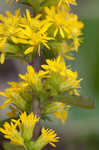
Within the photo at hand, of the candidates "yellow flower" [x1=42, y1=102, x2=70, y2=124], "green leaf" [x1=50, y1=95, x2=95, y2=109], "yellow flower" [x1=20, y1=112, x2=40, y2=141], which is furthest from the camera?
"yellow flower" [x1=42, y1=102, x2=70, y2=124]

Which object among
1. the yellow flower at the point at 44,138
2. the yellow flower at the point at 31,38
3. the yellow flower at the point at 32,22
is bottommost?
the yellow flower at the point at 44,138

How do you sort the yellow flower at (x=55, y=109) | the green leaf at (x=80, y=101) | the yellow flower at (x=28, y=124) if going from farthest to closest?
the yellow flower at (x=55, y=109)
the yellow flower at (x=28, y=124)
the green leaf at (x=80, y=101)

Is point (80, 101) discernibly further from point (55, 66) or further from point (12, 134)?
point (12, 134)

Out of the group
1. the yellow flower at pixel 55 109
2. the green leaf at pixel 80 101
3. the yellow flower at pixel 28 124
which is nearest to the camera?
the green leaf at pixel 80 101

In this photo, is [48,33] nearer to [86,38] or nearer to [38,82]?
[38,82]

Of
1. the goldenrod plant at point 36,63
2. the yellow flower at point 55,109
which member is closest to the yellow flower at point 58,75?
the goldenrod plant at point 36,63

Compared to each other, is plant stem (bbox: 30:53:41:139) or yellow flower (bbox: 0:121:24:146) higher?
plant stem (bbox: 30:53:41:139)

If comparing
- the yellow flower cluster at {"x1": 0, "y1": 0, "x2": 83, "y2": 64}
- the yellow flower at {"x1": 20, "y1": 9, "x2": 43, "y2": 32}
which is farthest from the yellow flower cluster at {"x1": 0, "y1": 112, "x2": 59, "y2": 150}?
the yellow flower at {"x1": 20, "y1": 9, "x2": 43, "y2": 32}

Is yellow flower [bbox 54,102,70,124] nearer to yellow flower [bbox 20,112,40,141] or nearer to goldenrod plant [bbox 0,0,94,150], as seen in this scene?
goldenrod plant [bbox 0,0,94,150]

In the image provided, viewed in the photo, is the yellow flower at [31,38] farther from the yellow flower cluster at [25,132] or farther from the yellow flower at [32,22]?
the yellow flower cluster at [25,132]
